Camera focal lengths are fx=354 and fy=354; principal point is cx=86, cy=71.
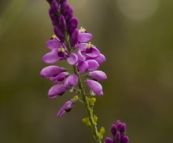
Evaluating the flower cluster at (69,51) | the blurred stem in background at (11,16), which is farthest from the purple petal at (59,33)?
the blurred stem in background at (11,16)

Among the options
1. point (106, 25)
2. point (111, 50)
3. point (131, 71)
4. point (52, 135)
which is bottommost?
point (52, 135)

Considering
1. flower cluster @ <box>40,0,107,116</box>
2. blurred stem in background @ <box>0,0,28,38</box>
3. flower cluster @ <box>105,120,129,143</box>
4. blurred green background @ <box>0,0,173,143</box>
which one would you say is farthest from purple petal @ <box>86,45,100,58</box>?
blurred green background @ <box>0,0,173,143</box>

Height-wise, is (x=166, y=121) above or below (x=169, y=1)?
below

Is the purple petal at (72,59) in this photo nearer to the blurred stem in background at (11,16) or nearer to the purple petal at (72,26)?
the purple petal at (72,26)

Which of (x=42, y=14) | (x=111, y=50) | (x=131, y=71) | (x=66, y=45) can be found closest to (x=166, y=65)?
(x=131, y=71)

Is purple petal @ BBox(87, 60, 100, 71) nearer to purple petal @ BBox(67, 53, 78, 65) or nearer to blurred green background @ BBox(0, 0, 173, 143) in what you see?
purple petal @ BBox(67, 53, 78, 65)

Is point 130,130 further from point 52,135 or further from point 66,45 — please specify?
point 66,45

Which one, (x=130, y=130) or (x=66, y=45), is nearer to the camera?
(x=66, y=45)

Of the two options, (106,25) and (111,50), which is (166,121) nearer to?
(111,50)
